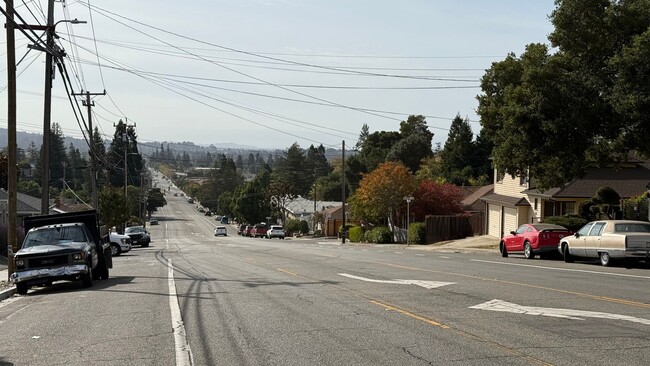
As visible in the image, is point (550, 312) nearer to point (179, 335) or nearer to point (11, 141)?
point (179, 335)

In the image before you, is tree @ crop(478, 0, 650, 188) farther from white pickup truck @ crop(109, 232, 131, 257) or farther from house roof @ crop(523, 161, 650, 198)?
white pickup truck @ crop(109, 232, 131, 257)

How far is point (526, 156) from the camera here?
100ft

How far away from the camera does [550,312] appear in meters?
13.1

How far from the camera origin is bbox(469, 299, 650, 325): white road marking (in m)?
12.4

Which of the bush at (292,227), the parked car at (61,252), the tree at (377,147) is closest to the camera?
the parked car at (61,252)

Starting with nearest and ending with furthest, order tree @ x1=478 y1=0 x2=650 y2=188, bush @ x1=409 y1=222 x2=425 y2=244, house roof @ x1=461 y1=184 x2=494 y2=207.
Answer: tree @ x1=478 y1=0 x2=650 y2=188 → bush @ x1=409 y1=222 x2=425 y2=244 → house roof @ x1=461 y1=184 x2=494 y2=207

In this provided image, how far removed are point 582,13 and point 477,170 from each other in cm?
6718

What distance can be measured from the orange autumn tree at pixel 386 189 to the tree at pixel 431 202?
0.87 m

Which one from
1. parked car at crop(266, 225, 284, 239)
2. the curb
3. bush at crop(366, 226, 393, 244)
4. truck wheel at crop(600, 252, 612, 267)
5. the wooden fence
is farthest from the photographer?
parked car at crop(266, 225, 284, 239)

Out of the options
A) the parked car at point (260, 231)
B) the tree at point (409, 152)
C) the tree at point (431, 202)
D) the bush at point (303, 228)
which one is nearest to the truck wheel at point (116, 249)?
the tree at point (431, 202)

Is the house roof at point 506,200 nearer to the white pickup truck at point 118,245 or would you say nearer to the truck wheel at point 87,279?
the white pickup truck at point 118,245

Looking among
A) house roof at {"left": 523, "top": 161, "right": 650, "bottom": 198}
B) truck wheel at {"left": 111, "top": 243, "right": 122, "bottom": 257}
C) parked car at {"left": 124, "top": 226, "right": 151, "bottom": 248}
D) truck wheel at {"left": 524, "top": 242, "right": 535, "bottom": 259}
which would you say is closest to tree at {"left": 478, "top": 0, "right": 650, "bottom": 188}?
truck wheel at {"left": 524, "top": 242, "right": 535, "bottom": 259}

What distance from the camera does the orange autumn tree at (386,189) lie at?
6159 centimetres

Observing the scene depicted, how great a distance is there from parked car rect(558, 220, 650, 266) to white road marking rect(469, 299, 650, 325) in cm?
1168
